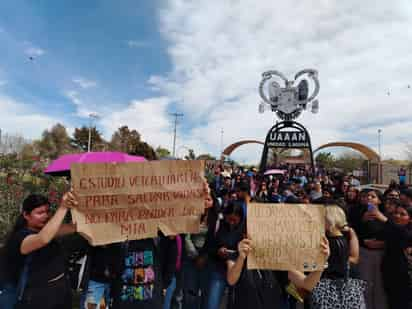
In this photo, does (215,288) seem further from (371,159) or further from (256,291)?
(371,159)

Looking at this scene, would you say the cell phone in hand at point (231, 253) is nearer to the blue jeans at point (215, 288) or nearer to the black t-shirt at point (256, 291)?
the black t-shirt at point (256, 291)

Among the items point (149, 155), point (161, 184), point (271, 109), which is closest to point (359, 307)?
point (161, 184)

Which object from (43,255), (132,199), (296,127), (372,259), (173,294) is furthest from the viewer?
(296,127)

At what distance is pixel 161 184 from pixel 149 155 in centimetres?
284

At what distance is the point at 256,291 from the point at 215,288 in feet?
1.99

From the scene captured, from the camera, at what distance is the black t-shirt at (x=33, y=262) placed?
213cm

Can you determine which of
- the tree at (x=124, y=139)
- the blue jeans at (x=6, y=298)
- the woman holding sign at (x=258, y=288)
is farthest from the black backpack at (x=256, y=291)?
the tree at (x=124, y=139)

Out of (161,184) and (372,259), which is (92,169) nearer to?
(161,184)

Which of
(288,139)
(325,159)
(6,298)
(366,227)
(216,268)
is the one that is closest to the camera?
(6,298)

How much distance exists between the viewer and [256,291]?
244 cm

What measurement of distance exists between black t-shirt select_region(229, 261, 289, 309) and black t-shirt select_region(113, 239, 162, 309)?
0.65 m

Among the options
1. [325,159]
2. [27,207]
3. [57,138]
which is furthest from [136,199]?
[325,159]

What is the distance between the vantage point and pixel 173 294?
3152 millimetres

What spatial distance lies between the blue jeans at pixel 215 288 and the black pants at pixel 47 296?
4.30 ft
